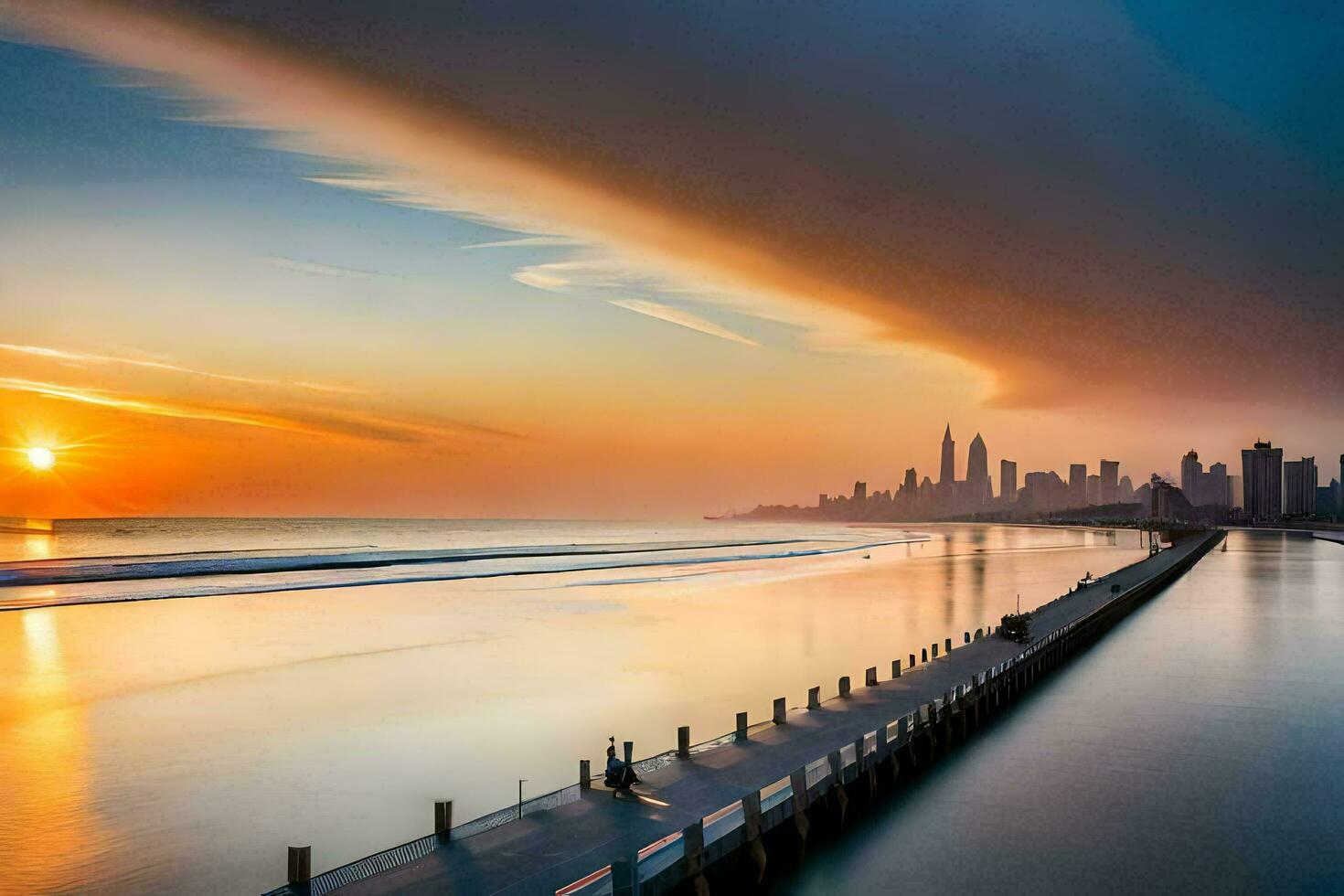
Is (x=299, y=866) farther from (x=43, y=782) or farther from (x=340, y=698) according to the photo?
(x=340, y=698)

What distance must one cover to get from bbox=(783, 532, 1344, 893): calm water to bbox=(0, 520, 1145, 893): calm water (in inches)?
321

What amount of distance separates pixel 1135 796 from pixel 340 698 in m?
27.3

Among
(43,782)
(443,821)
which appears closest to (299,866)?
(443,821)

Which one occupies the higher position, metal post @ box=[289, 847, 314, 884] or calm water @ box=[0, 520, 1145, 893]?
metal post @ box=[289, 847, 314, 884]

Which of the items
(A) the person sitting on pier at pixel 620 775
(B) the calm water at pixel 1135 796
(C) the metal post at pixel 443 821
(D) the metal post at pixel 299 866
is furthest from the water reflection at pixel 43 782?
(B) the calm water at pixel 1135 796

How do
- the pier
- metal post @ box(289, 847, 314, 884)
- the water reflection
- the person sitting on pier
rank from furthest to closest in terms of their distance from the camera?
the person sitting on pier
the water reflection
the pier
metal post @ box(289, 847, 314, 884)

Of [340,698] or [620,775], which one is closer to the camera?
[620,775]

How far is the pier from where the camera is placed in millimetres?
15820

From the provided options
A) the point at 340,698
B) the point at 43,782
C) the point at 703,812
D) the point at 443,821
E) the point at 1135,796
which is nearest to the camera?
the point at 443,821

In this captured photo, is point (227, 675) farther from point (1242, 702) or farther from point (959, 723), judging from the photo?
point (1242, 702)

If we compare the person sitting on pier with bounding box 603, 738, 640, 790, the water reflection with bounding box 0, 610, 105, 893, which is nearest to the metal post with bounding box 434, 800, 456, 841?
the person sitting on pier with bounding box 603, 738, 640, 790

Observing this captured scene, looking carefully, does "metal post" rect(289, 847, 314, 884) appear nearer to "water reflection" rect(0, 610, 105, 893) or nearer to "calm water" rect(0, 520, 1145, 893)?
"calm water" rect(0, 520, 1145, 893)

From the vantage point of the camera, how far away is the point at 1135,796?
28.4 metres

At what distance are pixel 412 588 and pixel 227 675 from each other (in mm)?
42723
